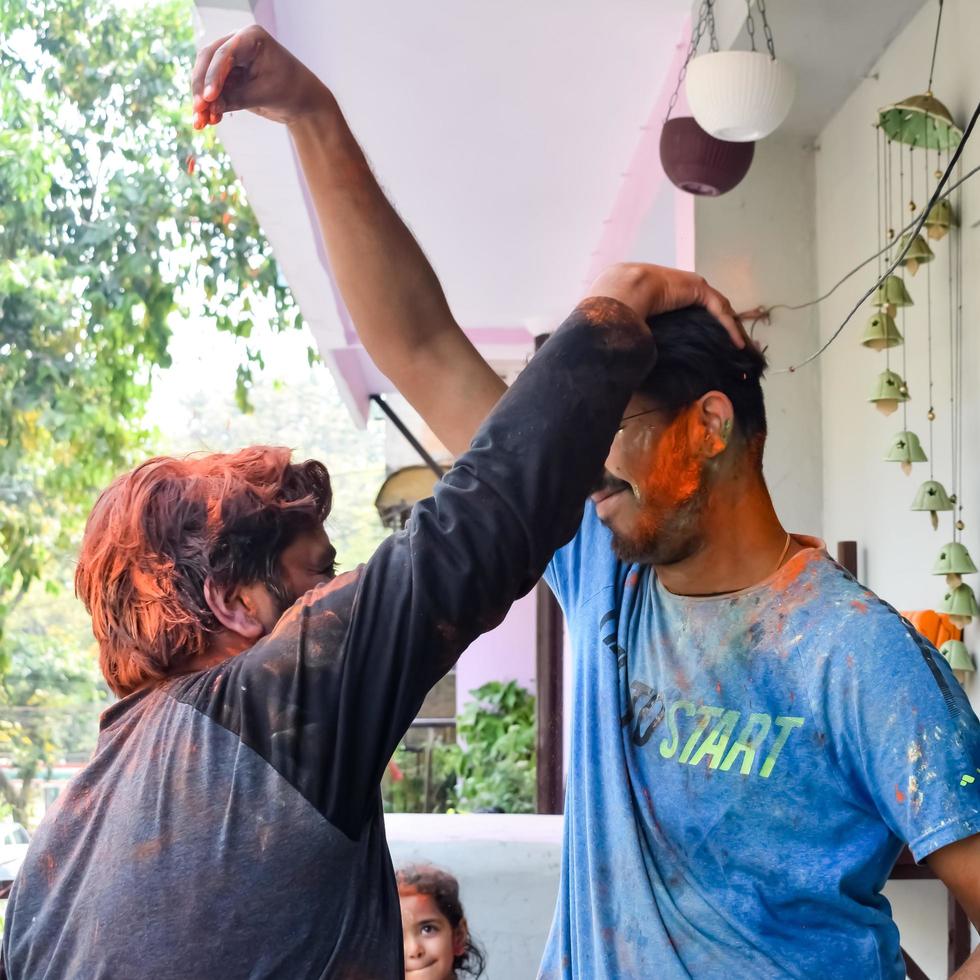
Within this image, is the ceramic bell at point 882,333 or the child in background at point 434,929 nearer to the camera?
the child in background at point 434,929

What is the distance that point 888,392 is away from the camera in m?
3.29

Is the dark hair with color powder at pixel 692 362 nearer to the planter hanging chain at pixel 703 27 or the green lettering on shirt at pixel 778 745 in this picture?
the green lettering on shirt at pixel 778 745

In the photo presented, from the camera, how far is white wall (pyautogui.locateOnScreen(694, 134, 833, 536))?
412 cm

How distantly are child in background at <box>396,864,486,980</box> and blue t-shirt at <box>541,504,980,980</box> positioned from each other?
1.61m

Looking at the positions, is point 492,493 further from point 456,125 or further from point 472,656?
point 472,656

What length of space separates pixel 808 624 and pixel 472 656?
9.23 meters

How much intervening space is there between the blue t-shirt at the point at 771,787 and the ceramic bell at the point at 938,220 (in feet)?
6.18

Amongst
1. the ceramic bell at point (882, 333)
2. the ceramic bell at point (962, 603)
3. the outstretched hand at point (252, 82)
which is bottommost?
the ceramic bell at point (962, 603)

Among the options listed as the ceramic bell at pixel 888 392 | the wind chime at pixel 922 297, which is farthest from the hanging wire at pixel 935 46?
the ceramic bell at pixel 888 392

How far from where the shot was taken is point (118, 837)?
109 cm

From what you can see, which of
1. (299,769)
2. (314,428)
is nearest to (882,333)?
(299,769)

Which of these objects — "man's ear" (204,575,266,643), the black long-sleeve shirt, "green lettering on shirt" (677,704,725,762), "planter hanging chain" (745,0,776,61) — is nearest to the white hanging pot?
"planter hanging chain" (745,0,776,61)

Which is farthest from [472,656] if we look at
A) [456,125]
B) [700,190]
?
[700,190]

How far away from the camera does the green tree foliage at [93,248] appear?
32.8ft
